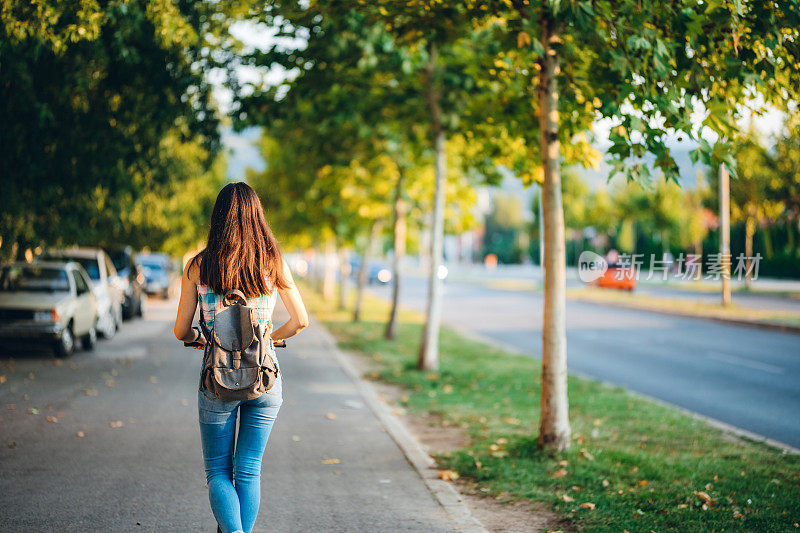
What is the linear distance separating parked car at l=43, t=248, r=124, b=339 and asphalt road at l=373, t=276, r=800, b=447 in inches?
344

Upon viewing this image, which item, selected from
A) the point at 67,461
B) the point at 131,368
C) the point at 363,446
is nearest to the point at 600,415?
the point at 363,446

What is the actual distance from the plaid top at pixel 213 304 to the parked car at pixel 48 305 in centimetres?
1042

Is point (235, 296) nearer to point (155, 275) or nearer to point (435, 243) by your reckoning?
Result: point (435, 243)

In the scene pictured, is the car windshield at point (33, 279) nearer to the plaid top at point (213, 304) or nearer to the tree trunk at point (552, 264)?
the tree trunk at point (552, 264)

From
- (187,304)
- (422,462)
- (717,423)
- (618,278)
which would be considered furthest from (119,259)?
(618,278)

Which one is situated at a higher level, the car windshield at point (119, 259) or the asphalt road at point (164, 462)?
the car windshield at point (119, 259)

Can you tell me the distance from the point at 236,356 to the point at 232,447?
1.66 feet

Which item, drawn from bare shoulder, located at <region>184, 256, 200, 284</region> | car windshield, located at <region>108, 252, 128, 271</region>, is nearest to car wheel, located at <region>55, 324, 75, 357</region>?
car windshield, located at <region>108, 252, 128, 271</region>

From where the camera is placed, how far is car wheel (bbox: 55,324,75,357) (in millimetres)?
13023

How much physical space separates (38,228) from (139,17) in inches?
289

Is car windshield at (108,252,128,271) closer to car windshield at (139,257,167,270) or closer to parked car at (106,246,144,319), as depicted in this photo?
parked car at (106,246,144,319)

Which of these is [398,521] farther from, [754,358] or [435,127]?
[754,358]

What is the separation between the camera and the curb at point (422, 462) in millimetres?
4995

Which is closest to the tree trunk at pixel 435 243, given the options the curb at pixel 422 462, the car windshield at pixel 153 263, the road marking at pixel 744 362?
the curb at pixel 422 462
